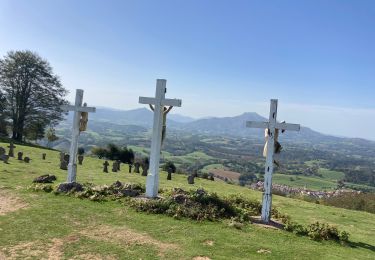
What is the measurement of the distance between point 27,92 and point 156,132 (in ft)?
125

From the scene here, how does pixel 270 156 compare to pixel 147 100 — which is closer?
pixel 270 156

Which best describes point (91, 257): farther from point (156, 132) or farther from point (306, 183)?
point (306, 183)

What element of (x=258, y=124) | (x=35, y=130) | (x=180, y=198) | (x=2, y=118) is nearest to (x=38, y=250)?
(x=180, y=198)

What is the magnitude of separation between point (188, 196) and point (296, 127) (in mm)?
4071

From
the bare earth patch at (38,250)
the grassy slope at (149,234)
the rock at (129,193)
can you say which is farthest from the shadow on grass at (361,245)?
the bare earth patch at (38,250)

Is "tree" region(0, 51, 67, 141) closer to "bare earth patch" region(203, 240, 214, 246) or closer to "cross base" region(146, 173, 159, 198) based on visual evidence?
"cross base" region(146, 173, 159, 198)

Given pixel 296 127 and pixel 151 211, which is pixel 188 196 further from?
pixel 296 127

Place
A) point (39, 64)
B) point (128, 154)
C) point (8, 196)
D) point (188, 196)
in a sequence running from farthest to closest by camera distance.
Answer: point (39, 64)
point (128, 154)
point (8, 196)
point (188, 196)

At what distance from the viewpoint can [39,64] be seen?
159ft

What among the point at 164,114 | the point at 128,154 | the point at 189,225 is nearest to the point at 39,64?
the point at 128,154

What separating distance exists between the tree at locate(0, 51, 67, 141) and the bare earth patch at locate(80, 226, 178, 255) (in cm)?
3927

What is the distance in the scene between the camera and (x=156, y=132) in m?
14.1

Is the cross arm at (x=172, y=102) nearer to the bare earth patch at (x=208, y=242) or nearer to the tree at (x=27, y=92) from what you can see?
the bare earth patch at (x=208, y=242)

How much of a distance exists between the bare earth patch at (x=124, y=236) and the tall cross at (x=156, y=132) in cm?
327
